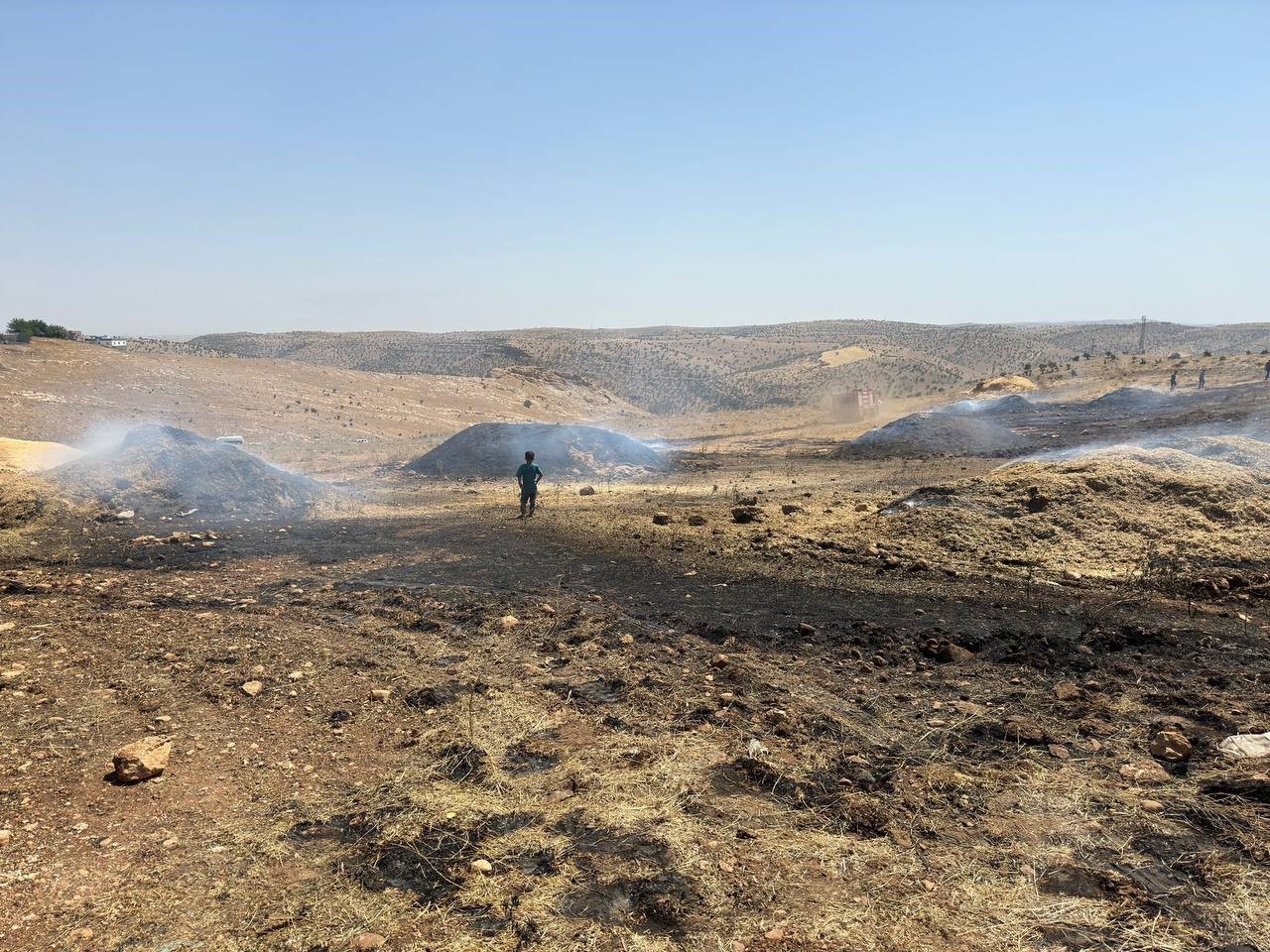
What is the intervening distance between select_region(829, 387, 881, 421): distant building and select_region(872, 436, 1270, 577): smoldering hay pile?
2549 cm

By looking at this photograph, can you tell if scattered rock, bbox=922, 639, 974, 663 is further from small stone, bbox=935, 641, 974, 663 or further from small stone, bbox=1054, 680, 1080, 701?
small stone, bbox=1054, 680, 1080, 701

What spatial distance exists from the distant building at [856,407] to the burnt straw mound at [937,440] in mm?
11024

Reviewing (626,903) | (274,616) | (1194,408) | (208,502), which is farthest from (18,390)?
(1194,408)

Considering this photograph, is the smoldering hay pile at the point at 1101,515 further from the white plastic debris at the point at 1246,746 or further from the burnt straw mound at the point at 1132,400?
the burnt straw mound at the point at 1132,400

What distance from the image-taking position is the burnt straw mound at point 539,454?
829 inches

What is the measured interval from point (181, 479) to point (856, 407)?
3129 centimetres

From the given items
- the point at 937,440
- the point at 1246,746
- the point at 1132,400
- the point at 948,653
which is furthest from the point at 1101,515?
the point at 1132,400

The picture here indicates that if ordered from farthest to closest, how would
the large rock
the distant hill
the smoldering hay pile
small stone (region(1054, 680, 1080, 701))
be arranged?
the distant hill
the smoldering hay pile
small stone (region(1054, 680, 1080, 701))
the large rock

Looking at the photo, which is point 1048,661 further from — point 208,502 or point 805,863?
point 208,502

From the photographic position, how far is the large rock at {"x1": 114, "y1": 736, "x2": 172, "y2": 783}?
440 cm

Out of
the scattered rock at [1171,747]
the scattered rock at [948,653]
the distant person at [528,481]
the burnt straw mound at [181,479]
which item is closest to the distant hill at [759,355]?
the distant person at [528,481]

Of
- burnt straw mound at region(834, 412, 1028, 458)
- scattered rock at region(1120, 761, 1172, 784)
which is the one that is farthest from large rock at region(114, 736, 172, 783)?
burnt straw mound at region(834, 412, 1028, 458)

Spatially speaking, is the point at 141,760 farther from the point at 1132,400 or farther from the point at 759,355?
the point at 759,355

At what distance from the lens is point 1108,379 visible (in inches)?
1578
